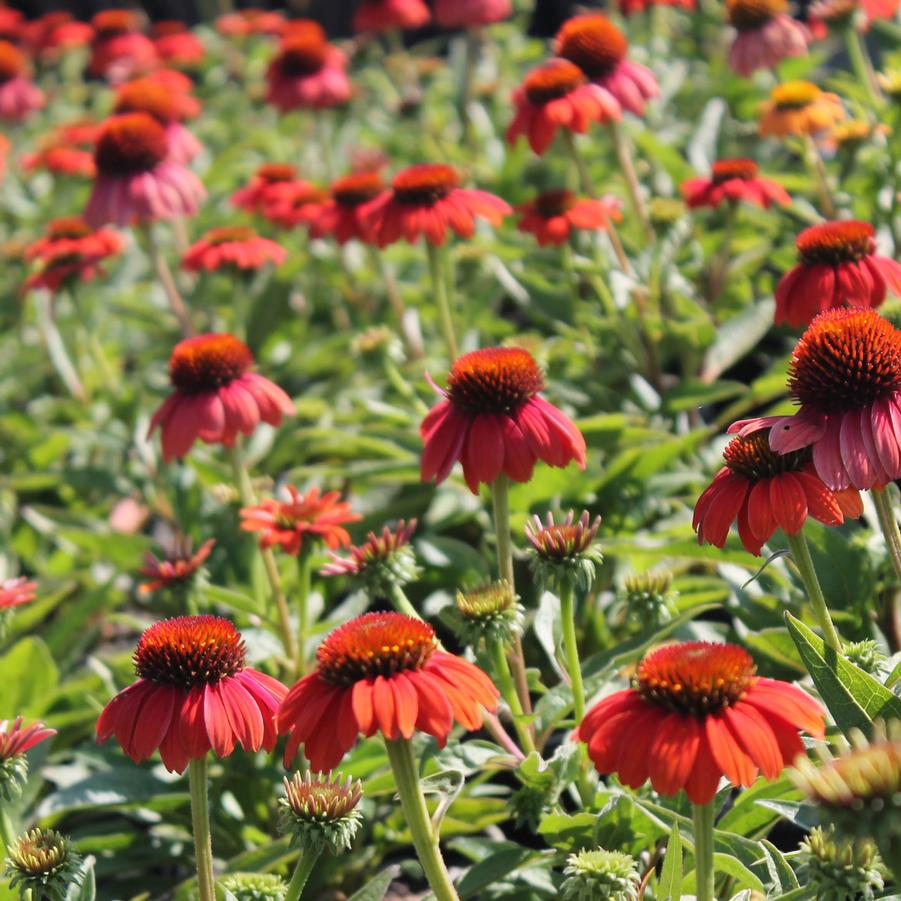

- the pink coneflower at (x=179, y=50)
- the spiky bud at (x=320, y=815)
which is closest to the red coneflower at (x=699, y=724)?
the spiky bud at (x=320, y=815)

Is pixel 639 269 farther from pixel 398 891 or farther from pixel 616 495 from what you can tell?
pixel 398 891

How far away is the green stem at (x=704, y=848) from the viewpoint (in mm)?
1409

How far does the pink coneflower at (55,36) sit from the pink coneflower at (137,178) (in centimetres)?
263

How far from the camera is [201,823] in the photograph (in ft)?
5.44

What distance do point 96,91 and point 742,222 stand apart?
5.04 m

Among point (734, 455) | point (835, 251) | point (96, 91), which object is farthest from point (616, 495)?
point (96, 91)

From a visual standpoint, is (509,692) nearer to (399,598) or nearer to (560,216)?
(399,598)

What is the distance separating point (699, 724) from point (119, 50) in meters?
5.14

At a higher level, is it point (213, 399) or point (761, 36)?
point (761, 36)

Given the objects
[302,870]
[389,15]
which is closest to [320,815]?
[302,870]

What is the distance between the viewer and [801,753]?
138cm

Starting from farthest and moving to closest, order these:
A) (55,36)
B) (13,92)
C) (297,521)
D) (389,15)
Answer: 1. (55,36)
2. (13,92)
3. (389,15)
4. (297,521)

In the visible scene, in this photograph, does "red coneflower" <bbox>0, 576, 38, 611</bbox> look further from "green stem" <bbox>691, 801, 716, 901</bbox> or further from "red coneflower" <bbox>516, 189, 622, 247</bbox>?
"red coneflower" <bbox>516, 189, 622, 247</bbox>

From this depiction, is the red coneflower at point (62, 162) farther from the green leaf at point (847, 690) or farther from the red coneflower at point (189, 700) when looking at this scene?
the green leaf at point (847, 690)
